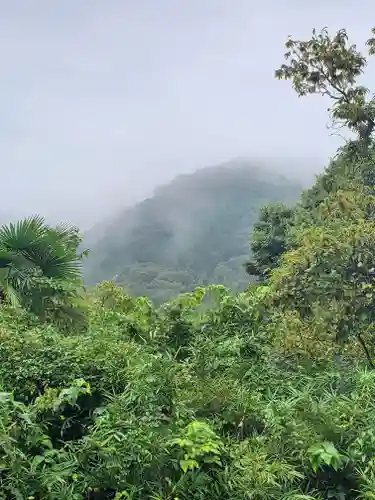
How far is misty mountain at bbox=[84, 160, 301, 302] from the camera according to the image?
165 feet

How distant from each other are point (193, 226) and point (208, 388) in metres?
70.9

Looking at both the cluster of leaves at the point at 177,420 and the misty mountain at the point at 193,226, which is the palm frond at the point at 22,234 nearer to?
the cluster of leaves at the point at 177,420

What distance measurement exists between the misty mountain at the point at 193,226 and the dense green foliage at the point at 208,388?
87.3 ft

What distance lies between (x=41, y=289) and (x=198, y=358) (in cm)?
210

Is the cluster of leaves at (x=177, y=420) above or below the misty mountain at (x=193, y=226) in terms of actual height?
A: below

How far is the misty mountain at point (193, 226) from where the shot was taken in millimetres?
50250

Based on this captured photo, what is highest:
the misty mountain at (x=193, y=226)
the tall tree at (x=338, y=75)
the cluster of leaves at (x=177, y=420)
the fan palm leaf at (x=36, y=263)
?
the misty mountain at (x=193, y=226)

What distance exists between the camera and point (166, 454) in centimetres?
378

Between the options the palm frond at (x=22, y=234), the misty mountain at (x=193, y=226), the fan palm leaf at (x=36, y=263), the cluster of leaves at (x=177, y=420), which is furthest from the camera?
the misty mountain at (x=193, y=226)

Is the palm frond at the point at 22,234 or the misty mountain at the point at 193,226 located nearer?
the palm frond at the point at 22,234

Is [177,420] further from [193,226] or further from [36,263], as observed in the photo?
[193,226]

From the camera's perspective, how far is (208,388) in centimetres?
444

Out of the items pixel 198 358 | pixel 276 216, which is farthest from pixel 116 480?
pixel 276 216

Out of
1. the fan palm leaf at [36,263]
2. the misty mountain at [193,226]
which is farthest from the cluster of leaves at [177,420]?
the misty mountain at [193,226]
